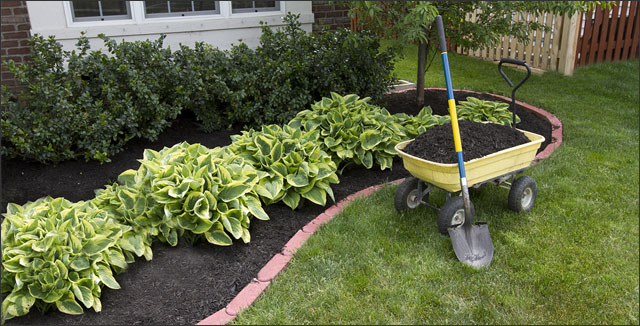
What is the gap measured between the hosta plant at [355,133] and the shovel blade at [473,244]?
131 centimetres

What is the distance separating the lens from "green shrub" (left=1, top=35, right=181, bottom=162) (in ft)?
14.6

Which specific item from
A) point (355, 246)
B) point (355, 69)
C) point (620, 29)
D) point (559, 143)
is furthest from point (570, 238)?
point (620, 29)

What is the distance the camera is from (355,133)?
459 centimetres

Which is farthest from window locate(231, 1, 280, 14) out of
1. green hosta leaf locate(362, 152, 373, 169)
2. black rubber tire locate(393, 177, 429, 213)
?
black rubber tire locate(393, 177, 429, 213)

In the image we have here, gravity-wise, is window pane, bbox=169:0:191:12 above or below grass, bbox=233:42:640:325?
above

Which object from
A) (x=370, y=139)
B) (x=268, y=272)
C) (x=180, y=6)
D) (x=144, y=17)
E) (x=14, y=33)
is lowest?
(x=268, y=272)

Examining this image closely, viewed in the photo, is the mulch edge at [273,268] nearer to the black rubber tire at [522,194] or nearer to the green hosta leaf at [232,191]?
the green hosta leaf at [232,191]

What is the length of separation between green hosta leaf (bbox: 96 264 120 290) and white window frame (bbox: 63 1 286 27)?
3205 mm

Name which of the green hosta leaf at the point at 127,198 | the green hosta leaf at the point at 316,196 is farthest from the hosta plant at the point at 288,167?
the green hosta leaf at the point at 127,198

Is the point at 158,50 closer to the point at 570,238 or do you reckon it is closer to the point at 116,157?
the point at 116,157

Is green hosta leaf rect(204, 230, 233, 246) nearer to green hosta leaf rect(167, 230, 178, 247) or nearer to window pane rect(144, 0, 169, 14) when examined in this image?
green hosta leaf rect(167, 230, 178, 247)

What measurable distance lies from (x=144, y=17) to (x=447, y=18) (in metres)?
3.36

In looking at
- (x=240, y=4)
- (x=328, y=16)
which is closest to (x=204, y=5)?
(x=240, y=4)

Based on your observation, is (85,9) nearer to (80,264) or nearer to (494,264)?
(80,264)
